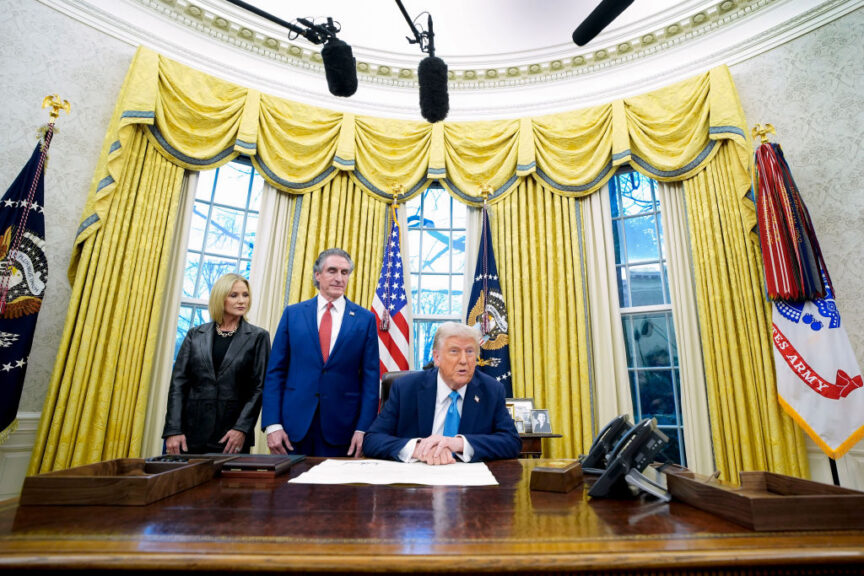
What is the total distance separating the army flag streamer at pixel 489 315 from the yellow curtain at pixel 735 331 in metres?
1.58

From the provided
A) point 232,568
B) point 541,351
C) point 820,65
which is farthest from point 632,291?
point 232,568

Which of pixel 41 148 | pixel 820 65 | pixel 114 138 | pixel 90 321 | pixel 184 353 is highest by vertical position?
pixel 820 65

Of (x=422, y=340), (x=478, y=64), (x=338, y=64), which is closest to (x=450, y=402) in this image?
(x=338, y=64)

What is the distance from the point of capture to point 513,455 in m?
1.65

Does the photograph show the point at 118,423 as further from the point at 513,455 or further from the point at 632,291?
the point at 632,291

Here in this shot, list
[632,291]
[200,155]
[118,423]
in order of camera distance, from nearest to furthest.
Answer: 1. [118,423]
2. [200,155]
3. [632,291]

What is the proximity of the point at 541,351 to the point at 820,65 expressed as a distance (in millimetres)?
3167

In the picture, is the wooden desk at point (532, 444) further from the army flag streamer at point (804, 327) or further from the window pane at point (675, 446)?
the army flag streamer at point (804, 327)

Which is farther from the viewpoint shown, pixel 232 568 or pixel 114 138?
pixel 114 138

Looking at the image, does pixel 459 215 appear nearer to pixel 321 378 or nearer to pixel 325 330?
pixel 325 330

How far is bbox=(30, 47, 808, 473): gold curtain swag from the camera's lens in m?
3.30

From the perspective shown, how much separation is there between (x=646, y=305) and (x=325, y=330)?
10.1 ft

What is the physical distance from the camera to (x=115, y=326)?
11.0 ft

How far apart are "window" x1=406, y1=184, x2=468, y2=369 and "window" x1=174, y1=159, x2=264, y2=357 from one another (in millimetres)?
1560
